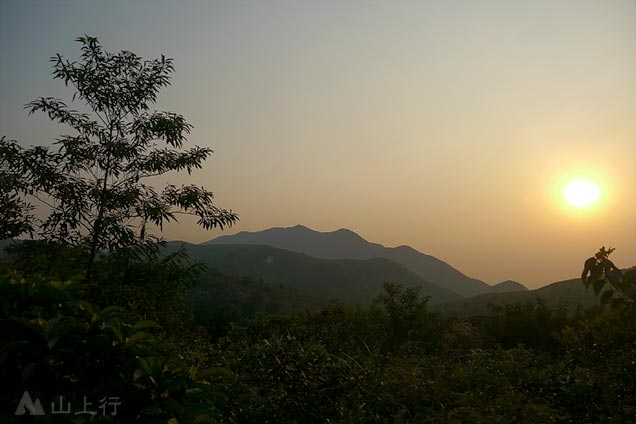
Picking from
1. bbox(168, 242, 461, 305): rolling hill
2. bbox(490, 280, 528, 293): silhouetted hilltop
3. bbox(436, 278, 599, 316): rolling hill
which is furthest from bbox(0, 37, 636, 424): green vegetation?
bbox(490, 280, 528, 293): silhouetted hilltop

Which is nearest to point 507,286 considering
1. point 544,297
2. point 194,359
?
point 544,297

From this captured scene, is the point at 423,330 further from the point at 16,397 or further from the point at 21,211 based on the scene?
the point at 16,397

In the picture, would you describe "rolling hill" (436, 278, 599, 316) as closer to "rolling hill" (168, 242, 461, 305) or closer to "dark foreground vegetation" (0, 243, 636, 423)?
"dark foreground vegetation" (0, 243, 636, 423)

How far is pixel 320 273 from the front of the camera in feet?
384

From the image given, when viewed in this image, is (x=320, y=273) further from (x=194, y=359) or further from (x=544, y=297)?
(x=194, y=359)

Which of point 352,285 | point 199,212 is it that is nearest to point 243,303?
point 199,212

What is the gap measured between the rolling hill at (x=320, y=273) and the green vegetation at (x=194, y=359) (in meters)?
95.1

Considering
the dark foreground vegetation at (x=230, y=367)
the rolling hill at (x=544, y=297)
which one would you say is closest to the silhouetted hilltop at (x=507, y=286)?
the rolling hill at (x=544, y=297)

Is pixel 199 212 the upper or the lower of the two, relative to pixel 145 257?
upper

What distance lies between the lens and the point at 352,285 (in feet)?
368

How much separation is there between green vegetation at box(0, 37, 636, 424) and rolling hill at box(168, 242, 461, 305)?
95.1 m

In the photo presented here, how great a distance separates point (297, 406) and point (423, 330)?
488 inches

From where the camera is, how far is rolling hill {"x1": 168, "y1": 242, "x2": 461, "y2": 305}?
10906 centimetres

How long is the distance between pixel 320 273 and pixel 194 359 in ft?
369
